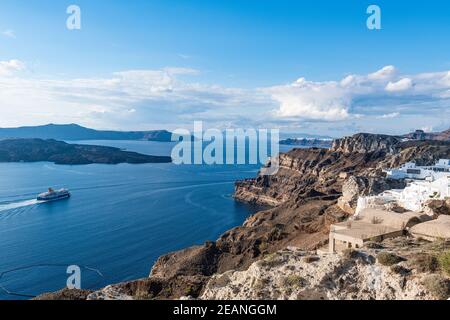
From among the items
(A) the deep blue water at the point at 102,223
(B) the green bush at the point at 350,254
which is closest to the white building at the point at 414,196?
(B) the green bush at the point at 350,254

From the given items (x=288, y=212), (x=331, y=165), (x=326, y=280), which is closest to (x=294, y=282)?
(x=326, y=280)

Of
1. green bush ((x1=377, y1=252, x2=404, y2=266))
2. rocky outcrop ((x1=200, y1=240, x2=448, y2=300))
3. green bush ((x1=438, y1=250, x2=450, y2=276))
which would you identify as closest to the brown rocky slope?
rocky outcrop ((x1=200, y1=240, x2=448, y2=300))

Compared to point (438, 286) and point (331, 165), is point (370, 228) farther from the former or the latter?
point (331, 165)

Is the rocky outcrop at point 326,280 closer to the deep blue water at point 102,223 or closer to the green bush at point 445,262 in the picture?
the green bush at point 445,262

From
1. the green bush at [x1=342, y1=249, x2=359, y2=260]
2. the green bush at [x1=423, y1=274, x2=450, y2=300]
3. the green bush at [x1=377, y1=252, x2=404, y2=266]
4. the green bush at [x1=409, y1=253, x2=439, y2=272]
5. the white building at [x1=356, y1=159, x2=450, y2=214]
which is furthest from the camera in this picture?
the white building at [x1=356, y1=159, x2=450, y2=214]

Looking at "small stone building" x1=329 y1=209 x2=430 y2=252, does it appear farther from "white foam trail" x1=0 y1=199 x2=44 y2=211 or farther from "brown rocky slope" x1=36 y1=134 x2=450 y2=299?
"white foam trail" x1=0 y1=199 x2=44 y2=211

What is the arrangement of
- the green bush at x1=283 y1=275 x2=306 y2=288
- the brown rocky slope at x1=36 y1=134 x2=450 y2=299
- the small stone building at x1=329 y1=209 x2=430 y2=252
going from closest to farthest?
the green bush at x1=283 y1=275 x2=306 y2=288 → the small stone building at x1=329 y1=209 x2=430 y2=252 → the brown rocky slope at x1=36 y1=134 x2=450 y2=299

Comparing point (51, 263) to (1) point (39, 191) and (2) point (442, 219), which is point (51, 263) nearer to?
(2) point (442, 219)
